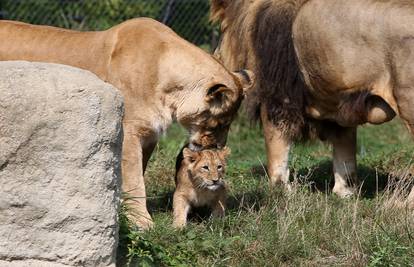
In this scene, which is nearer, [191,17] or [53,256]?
[53,256]

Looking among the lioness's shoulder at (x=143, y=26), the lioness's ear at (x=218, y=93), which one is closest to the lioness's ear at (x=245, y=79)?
the lioness's ear at (x=218, y=93)

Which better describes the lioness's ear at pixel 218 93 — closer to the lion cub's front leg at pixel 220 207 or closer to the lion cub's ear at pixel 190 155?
the lion cub's ear at pixel 190 155

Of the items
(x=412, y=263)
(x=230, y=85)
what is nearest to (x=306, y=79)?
(x=230, y=85)

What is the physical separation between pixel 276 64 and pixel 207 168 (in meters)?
1.63

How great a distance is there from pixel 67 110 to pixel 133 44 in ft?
6.53

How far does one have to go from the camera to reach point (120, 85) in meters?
7.19

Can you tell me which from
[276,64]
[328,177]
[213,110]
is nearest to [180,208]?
[213,110]

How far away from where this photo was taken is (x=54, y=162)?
17.8ft

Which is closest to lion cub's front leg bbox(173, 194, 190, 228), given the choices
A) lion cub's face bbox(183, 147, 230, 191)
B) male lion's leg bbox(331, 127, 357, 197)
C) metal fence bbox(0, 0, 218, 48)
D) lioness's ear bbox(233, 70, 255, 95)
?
lion cub's face bbox(183, 147, 230, 191)

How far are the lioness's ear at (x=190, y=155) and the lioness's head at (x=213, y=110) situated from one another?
0.05 metres

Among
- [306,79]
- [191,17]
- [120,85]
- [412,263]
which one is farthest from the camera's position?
[191,17]

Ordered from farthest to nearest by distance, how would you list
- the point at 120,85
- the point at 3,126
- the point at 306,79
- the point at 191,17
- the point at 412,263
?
the point at 191,17, the point at 306,79, the point at 120,85, the point at 412,263, the point at 3,126

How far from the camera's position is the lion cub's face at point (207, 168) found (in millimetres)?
7246

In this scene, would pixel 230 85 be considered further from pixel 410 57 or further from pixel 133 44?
pixel 410 57
